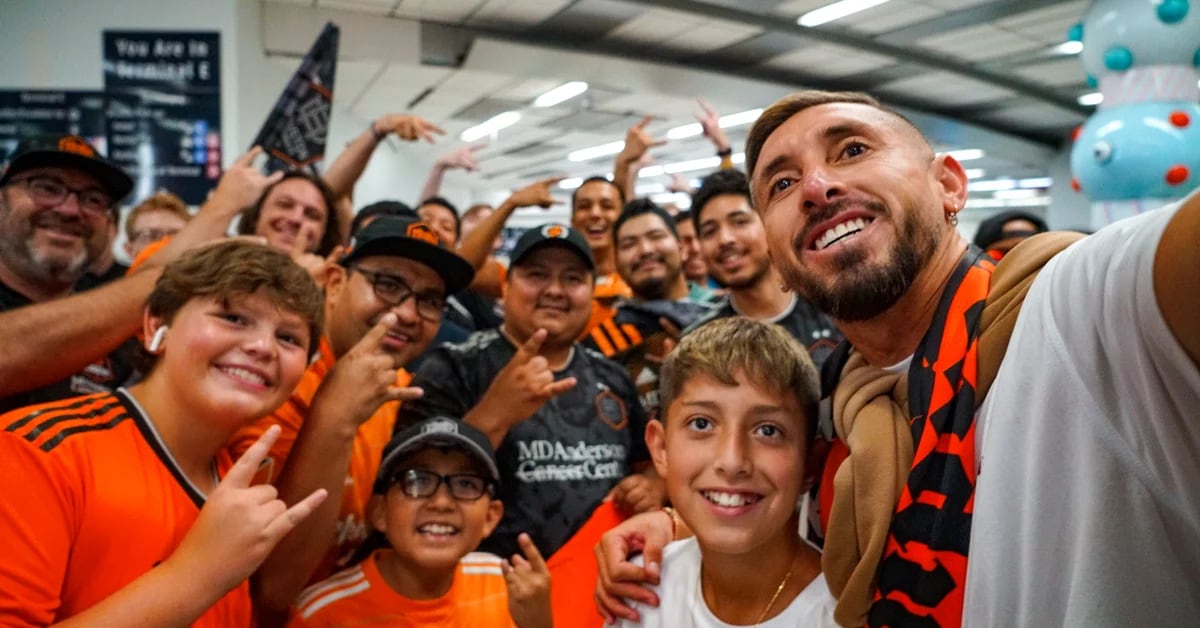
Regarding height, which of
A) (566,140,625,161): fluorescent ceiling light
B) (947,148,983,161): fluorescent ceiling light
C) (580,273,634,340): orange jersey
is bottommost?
(580,273,634,340): orange jersey

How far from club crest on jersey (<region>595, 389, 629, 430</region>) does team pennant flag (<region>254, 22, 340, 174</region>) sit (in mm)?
1900

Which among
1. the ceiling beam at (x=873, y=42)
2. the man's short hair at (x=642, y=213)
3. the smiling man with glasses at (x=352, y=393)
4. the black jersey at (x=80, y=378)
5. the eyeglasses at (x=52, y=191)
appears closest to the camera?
the smiling man with glasses at (x=352, y=393)

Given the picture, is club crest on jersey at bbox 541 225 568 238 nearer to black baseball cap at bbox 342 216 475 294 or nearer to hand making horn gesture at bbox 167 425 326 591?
black baseball cap at bbox 342 216 475 294

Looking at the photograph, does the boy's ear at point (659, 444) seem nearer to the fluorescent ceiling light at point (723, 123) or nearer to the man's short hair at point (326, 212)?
the man's short hair at point (326, 212)

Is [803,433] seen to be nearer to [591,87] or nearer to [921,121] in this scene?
[591,87]

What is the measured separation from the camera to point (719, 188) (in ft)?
9.25

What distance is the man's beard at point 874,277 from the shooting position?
3.88ft

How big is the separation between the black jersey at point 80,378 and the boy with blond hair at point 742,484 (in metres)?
1.64

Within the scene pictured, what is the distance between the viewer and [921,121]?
11.0 m

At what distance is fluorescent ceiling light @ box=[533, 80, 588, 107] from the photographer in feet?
30.1

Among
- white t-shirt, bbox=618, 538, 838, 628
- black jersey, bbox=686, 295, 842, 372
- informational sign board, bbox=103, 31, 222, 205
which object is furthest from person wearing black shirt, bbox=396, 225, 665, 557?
informational sign board, bbox=103, 31, 222, 205

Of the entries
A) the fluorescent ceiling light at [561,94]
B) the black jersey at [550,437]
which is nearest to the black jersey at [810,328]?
the black jersey at [550,437]

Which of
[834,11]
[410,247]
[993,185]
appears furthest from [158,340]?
[993,185]

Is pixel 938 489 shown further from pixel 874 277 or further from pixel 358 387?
pixel 358 387
